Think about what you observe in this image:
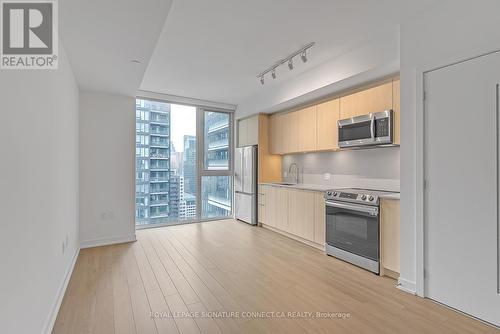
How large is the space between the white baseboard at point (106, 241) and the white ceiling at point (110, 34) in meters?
2.48

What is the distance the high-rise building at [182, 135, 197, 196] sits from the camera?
5.68 metres

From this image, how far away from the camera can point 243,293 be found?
257 centimetres

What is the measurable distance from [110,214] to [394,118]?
443 cm

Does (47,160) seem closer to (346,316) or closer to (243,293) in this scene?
(243,293)

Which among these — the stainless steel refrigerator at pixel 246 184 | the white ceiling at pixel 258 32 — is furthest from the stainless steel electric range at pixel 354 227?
the stainless steel refrigerator at pixel 246 184

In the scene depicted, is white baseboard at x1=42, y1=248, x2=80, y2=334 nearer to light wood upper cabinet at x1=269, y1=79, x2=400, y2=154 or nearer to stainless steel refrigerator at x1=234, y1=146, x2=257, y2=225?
stainless steel refrigerator at x1=234, y1=146, x2=257, y2=225

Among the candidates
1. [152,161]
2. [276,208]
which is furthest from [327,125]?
[152,161]

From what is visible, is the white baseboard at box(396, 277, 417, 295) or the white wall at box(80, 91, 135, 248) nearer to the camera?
the white baseboard at box(396, 277, 417, 295)

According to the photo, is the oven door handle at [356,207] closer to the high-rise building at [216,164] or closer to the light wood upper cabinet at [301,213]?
the light wood upper cabinet at [301,213]

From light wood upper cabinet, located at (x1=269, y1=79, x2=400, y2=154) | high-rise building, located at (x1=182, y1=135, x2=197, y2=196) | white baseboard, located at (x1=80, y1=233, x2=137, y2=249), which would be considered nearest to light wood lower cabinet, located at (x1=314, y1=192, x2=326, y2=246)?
light wood upper cabinet, located at (x1=269, y1=79, x2=400, y2=154)

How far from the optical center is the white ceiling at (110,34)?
193 centimetres

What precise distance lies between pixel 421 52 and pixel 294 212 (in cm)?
284

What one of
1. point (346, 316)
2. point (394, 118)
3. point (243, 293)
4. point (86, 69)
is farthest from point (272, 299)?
point (86, 69)

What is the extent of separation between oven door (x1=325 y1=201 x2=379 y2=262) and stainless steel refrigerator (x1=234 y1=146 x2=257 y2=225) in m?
2.09
